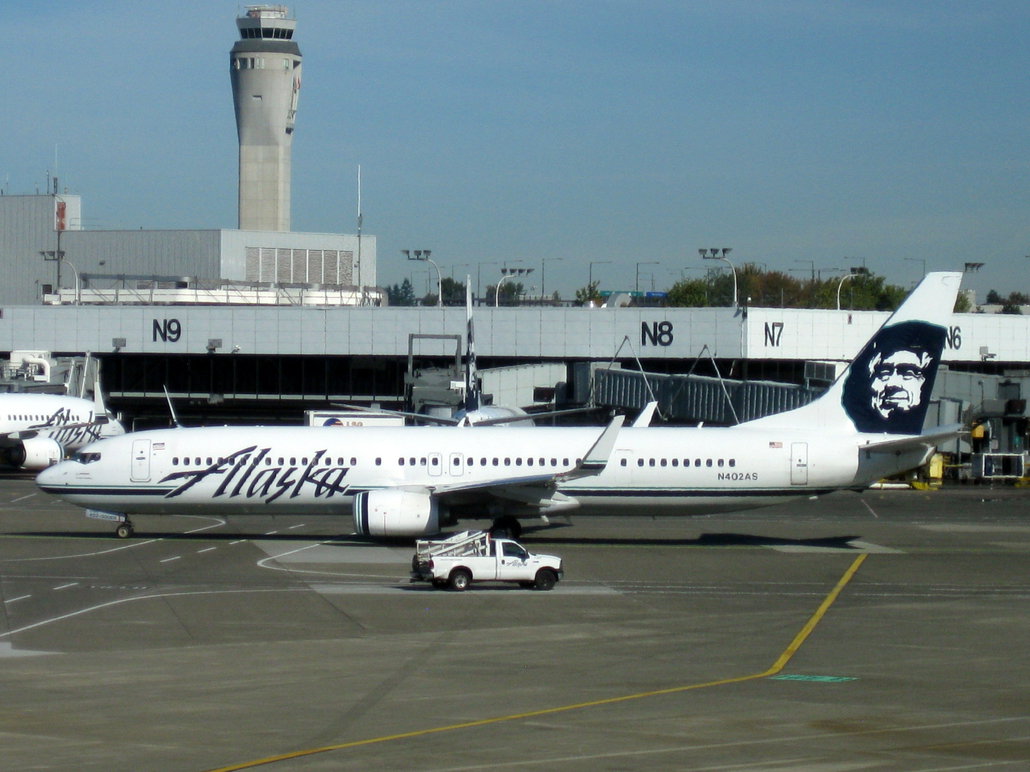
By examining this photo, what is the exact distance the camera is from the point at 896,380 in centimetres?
4344

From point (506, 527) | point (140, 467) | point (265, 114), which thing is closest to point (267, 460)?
point (140, 467)

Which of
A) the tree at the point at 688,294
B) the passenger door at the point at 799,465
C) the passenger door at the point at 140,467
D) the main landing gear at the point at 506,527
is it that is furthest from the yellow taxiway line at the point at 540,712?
the tree at the point at 688,294

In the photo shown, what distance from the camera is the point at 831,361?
95.5m

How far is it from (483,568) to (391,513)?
7.60 m

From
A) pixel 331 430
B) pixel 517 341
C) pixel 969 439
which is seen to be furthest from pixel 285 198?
pixel 331 430

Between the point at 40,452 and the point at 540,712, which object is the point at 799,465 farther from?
the point at 40,452

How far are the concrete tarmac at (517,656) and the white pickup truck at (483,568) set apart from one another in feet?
1.60

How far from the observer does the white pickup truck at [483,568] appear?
33094mm

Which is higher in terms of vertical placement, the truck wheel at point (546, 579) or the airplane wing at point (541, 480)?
the airplane wing at point (541, 480)

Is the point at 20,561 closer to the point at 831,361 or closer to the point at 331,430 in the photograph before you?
the point at 331,430

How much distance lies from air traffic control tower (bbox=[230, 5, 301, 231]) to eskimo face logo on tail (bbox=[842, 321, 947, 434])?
142 meters

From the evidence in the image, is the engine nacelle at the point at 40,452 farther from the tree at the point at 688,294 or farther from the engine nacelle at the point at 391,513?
the tree at the point at 688,294

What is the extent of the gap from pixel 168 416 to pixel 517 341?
3145cm

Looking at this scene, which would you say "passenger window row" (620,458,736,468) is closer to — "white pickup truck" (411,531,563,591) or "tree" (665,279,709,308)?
"white pickup truck" (411,531,563,591)
